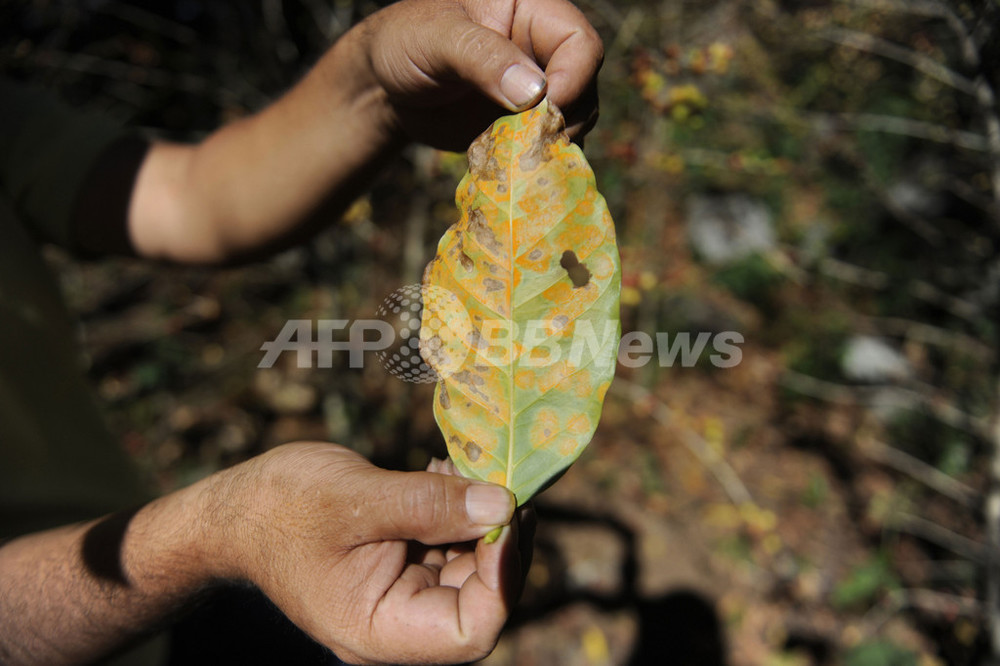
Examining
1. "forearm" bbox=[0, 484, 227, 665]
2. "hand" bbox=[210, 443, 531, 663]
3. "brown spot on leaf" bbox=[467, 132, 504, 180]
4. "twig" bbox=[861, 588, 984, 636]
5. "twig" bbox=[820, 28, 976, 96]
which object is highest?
"brown spot on leaf" bbox=[467, 132, 504, 180]

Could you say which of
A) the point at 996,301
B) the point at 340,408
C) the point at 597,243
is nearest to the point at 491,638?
the point at 597,243

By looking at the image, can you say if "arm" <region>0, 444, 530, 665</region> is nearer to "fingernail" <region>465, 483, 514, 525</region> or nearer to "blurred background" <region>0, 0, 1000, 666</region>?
"fingernail" <region>465, 483, 514, 525</region>

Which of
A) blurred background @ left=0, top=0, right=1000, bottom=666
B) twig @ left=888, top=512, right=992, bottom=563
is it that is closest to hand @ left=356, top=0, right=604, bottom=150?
blurred background @ left=0, top=0, right=1000, bottom=666

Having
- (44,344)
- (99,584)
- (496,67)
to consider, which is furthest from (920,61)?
(44,344)

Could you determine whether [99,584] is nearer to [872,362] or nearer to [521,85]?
[521,85]

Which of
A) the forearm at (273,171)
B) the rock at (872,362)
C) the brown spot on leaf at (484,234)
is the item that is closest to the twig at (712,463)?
the rock at (872,362)

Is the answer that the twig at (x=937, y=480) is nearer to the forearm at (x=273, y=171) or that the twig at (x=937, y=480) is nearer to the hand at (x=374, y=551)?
the hand at (x=374, y=551)
